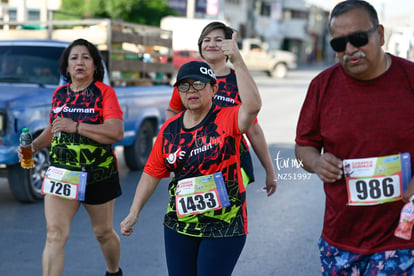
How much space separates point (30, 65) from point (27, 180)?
1.65 metres

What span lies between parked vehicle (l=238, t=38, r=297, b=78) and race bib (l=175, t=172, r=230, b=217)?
122 ft

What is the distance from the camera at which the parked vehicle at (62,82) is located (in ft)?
24.7

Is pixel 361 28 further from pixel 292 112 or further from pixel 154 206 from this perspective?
pixel 292 112

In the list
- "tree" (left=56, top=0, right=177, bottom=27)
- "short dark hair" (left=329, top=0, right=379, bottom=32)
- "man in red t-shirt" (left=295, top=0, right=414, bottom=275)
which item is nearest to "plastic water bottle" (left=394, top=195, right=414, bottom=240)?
"man in red t-shirt" (left=295, top=0, right=414, bottom=275)

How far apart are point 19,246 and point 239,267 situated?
2171mm

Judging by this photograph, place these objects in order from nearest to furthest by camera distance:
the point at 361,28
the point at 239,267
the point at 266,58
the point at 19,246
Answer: the point at 361,28
the point at 239,267
the point at 19,246
the point at 266,58

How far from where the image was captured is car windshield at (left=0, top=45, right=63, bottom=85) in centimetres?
833

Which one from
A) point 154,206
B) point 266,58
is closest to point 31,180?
point 154,206

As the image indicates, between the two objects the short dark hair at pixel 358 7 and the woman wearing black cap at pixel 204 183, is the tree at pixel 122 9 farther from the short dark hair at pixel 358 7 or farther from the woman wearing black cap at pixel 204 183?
the short dark hair at pixel 358 7

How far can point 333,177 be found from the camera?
2.97m

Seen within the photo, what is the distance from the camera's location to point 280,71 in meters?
42.8

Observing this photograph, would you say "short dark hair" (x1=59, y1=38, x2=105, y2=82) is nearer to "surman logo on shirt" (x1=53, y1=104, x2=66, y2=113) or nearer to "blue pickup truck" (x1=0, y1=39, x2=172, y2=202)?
"surman logo on shirt" (x1=53, y1=104, x2=66, y2=113)

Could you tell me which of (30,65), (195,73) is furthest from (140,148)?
(195,73)

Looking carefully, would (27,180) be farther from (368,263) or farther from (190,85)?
(368,263)
